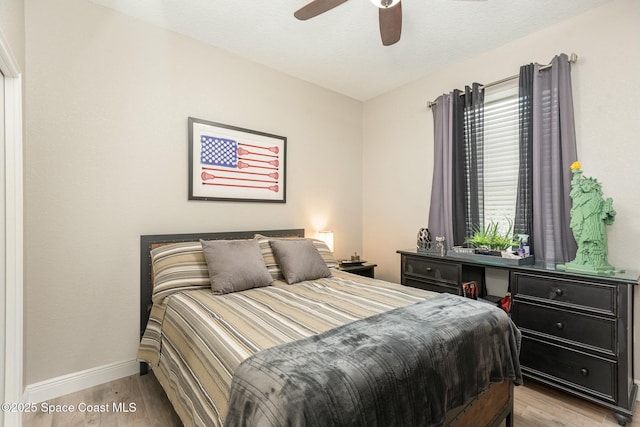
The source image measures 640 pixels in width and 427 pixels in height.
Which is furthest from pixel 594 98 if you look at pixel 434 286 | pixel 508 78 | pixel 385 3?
pixel 434 286

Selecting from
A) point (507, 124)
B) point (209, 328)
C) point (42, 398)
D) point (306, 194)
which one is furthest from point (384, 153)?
point (42, 398)

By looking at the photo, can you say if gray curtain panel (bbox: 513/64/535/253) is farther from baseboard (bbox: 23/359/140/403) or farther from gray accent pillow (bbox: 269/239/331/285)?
baseboard (bbox: 23/359/140/403)

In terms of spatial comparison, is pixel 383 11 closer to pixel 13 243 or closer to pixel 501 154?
pixel 501 154

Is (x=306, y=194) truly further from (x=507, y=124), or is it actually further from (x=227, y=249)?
(x=507, y=124)

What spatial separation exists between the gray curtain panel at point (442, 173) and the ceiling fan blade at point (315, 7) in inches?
72.1

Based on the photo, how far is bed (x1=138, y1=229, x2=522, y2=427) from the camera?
102 centimetres

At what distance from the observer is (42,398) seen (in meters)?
2.06

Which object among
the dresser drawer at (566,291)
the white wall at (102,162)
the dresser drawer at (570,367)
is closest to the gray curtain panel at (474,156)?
the dresser drawer at (566,291)

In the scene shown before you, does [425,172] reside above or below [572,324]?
above

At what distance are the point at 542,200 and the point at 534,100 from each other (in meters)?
0.83

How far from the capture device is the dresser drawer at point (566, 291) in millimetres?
1911

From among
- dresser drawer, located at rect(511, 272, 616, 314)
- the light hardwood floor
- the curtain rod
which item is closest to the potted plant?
dresser drawer, located at rect(511, 272, 616, 314)

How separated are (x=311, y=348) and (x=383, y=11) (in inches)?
75.4

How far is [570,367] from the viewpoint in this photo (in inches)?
80.6
